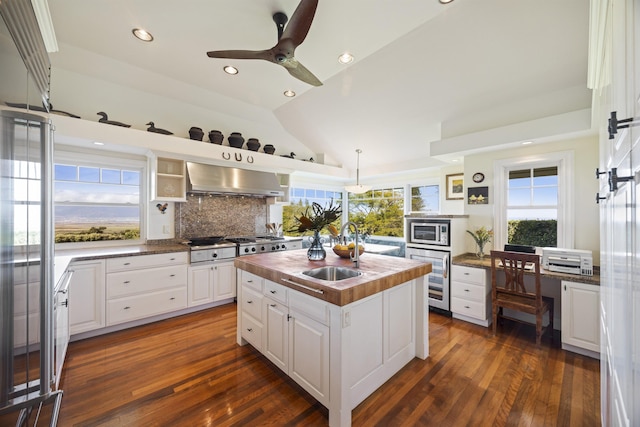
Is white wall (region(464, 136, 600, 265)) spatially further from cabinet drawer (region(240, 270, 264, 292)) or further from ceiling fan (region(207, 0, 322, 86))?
cabinet drawer (region(240, 270, 264, 292))

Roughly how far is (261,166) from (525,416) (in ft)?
14.3

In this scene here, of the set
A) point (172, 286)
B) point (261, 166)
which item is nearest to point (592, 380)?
point (172, 286)

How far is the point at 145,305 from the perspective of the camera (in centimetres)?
317

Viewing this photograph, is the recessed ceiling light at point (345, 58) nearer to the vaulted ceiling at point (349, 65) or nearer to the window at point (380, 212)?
the vaulted ceiling at point (349, 65)

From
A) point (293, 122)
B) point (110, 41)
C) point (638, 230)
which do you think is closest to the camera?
point (638, 230)

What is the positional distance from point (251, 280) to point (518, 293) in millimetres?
2897

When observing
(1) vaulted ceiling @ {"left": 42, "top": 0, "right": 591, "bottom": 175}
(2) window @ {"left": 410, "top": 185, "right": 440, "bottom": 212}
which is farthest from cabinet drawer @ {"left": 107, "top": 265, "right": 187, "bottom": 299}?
(2) window @ {"left": 410, "top": 185, "right": 440, "bottom": 212}

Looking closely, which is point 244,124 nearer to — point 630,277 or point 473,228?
point 473,228

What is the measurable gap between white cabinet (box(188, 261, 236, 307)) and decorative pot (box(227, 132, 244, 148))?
6.33 feet

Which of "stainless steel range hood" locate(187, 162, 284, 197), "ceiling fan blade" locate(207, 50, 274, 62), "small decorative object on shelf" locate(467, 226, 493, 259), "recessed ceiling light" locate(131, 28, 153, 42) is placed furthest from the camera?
"stainless steel range hood" locate(187, 162, 284, 197)

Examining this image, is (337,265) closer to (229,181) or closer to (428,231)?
(428,231)

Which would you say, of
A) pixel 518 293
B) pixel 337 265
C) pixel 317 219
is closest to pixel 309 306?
pixel 337 265

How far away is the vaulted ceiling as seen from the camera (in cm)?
226

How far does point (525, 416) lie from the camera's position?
1775 millimetres
